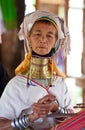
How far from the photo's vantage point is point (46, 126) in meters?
1.20

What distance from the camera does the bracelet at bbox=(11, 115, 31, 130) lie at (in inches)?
43.9

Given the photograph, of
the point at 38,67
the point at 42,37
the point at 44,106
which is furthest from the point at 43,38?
the point at 44,106

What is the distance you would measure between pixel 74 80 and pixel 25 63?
9.75 ft

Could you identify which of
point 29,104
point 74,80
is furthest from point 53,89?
point 74,80

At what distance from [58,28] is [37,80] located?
21 cm

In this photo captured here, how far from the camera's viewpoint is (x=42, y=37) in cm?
123

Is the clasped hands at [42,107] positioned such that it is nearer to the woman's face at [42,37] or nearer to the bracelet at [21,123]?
the bracelet at [21,123]

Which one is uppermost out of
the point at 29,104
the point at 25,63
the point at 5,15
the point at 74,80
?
the point at 5,15

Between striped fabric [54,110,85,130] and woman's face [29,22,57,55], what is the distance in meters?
0.29

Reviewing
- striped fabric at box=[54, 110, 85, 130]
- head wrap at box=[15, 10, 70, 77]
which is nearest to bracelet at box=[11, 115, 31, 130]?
striped fabric at box=[54, 110, 85, 130]

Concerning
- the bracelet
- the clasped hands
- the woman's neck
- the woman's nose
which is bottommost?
the bracelet

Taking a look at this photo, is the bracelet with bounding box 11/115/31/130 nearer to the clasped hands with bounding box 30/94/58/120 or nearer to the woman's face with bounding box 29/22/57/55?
the clasped hands with bounding box 30/94/58/120

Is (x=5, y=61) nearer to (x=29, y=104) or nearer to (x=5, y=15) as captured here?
(x=5, y=15)

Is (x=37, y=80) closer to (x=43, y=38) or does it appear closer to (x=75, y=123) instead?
(x=43, y=38)
